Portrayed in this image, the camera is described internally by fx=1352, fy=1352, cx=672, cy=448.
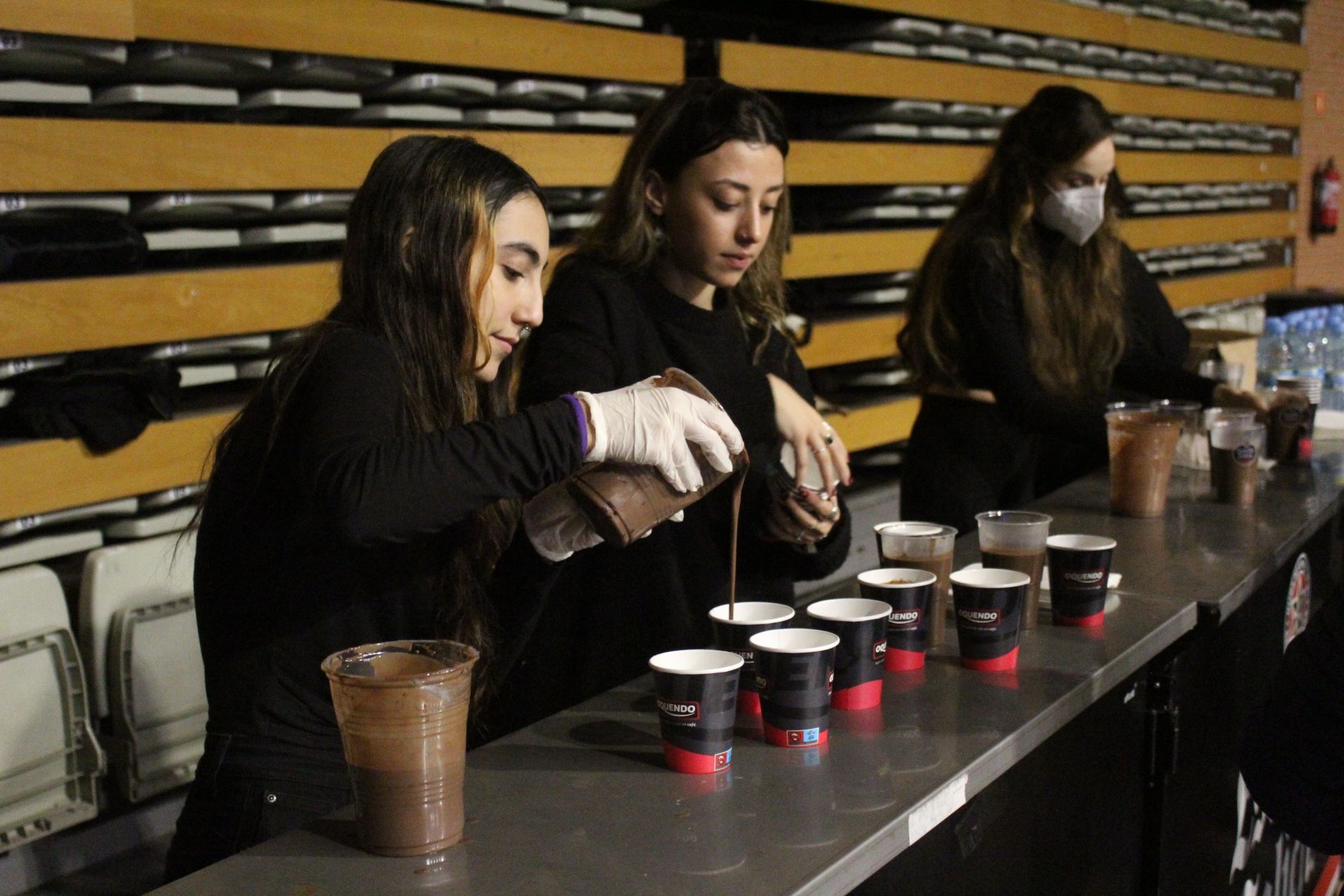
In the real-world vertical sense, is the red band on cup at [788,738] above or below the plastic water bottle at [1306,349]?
below

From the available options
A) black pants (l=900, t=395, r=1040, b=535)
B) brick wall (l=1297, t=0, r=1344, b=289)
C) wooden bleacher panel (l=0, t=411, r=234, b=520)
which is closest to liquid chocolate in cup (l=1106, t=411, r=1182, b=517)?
black pants (l=900, t=395, r=1040, b=535)

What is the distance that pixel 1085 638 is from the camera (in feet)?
6.36

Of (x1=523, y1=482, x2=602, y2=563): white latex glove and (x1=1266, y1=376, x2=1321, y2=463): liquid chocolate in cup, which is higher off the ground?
(x1=523, y1=482, x2=602, y2=563): white latex glove

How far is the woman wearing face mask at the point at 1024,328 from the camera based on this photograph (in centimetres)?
318

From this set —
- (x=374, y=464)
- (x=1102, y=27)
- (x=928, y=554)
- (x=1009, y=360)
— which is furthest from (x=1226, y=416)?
(x=1102, y=27)

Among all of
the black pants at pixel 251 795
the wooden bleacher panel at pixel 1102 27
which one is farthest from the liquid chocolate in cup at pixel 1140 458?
the wooden bleacher panel at pixel 1102 27

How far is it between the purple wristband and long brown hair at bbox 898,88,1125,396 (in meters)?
1.87

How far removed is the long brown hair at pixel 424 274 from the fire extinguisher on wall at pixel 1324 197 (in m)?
9.24

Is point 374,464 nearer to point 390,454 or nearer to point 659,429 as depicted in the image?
point 390,454

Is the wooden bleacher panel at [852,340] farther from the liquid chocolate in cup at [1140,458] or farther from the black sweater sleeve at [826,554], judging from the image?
the black sweater sleeve at [826,554]

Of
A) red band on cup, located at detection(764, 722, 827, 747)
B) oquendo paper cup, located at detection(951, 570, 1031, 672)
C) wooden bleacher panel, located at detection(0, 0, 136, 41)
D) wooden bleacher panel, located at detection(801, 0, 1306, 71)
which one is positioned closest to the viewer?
red band on cup, located at detection(764, 722, 827, 747)

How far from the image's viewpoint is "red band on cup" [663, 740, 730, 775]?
1469 millimetres

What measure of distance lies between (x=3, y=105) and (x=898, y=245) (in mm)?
3367

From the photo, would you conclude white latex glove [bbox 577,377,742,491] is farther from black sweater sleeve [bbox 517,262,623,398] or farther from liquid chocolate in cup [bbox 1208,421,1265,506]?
liquid chocolate in cup [bbox 1208,421,1265,506]
